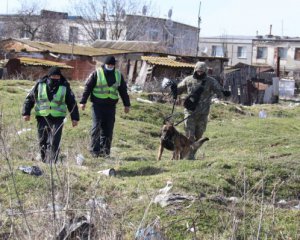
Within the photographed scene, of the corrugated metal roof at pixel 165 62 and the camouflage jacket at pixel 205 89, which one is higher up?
the corrugated metal roof at pixel 165 62

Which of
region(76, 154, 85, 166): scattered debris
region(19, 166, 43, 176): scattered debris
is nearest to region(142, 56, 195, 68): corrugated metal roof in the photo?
region(76, 154, 85, 166): scattered debris

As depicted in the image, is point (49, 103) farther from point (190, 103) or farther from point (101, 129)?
point (190, 103)

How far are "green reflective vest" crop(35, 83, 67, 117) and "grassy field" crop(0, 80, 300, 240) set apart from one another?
55cm

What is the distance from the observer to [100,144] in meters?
8.96

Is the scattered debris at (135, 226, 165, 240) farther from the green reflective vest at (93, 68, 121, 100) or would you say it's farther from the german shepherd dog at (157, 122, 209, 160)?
the green reflective vest at (93, 68, 121, 100)

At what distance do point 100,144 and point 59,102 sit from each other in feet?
4.15

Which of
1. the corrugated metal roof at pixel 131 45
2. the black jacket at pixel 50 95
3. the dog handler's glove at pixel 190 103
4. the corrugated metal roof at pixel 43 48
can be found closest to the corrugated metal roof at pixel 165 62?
the corrugated metal roof at pixel 43 48

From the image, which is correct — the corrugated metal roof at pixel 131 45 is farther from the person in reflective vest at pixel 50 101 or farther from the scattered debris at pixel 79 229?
the scattered debris at pixel 79 229

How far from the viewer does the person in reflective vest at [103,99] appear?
8836 mm

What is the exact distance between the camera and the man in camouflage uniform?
360 inches

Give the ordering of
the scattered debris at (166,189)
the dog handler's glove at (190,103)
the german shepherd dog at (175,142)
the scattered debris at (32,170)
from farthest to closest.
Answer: the dog handler's glove at (190,103) → the german shepherd dog at (175,142) → the scattered debris at (32,170) → the scattered debris at (166,189)

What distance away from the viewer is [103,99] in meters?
8.88

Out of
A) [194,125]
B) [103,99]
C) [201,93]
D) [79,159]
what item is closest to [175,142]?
[194,125]

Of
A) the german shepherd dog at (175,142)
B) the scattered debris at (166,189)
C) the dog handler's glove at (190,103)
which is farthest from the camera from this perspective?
the dog handler's glove at (190,103)
